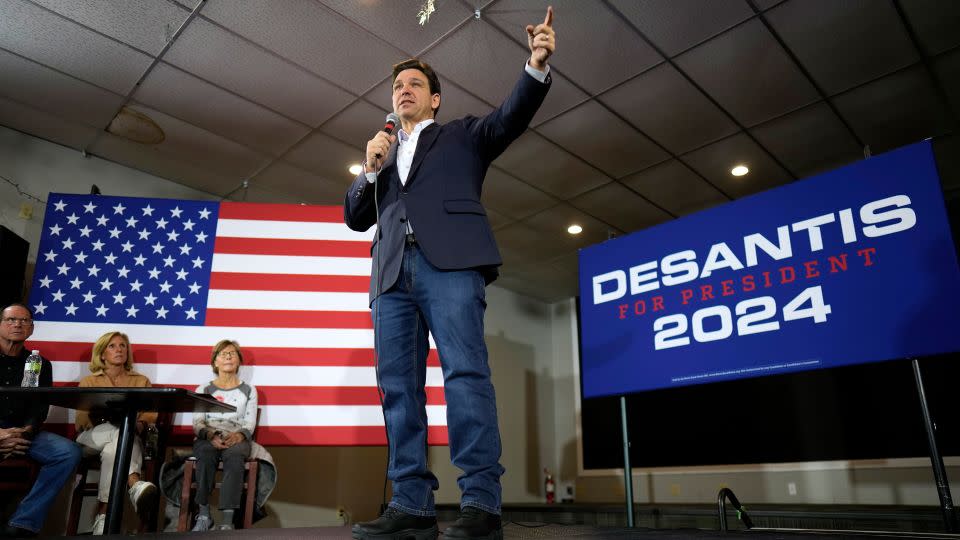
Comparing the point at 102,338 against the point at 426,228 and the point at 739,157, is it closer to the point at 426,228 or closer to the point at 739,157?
the point at 426,228

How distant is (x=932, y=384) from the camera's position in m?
5.25

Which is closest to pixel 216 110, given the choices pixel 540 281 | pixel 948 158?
pixel 540 281

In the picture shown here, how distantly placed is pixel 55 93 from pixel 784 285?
4.42 m

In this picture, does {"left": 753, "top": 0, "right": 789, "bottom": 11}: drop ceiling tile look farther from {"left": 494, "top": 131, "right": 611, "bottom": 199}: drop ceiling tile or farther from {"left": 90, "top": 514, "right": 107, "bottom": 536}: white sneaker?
{"left": 90, "top": 514, "right": 107, "bottom": 536}: white sneaker

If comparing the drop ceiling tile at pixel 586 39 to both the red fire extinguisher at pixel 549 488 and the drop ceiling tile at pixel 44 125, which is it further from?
the red fire extinguisher at pixel 549 488

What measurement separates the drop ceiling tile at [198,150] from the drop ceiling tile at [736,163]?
3.32m

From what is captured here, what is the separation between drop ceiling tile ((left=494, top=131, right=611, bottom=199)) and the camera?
4.69 meters

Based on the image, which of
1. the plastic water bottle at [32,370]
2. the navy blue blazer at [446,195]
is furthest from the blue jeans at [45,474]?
the navy blue blazer at [446,195]

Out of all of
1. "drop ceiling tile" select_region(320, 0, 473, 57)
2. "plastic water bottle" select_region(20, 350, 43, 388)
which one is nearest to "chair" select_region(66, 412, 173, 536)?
"plastic water bottle" select_region(20, 350, 43, 388)

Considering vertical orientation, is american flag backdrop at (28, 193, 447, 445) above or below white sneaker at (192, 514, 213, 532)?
above

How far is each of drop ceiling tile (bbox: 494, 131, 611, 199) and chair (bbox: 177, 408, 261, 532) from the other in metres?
2.71

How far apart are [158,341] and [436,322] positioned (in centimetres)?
292

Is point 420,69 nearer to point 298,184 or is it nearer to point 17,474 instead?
point 17,474

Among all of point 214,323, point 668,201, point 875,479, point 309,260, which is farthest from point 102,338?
point 875,479
